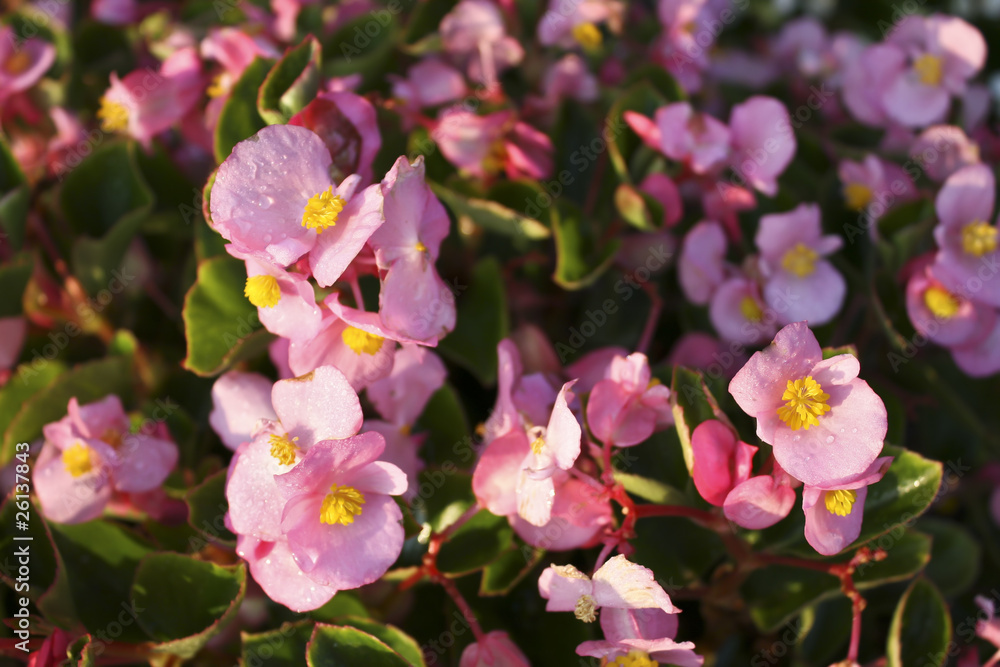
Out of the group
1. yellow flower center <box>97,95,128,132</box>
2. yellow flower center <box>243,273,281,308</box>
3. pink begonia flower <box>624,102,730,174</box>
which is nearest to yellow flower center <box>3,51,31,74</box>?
yellow flower center <box>97,95,128,132</box>

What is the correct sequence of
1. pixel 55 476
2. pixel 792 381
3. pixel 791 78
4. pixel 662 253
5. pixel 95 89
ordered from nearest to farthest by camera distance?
1. pixel 792 381
2. pixel 55 476
3. pixel 662 253
4. pixel 95 89
5. pixel 791 78

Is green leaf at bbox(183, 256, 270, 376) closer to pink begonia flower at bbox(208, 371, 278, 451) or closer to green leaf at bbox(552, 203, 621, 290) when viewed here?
pink begonia flower at bbox(208, 371, 278, 451)

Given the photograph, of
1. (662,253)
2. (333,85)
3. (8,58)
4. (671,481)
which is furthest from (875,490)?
(8,58)

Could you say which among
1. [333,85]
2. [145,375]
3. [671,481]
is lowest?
[145,375]

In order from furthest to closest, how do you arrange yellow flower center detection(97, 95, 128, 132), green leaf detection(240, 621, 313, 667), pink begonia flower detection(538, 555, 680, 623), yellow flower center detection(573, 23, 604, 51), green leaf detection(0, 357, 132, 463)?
yellow flower center detection(573, 23, 604, 51) → yellow flower center detection(97, 95, 128, 132) → green leaf detection(0, 357, 132, 463) → green leaf detection(240, 621, 313, 667) → pink begonia flower detection(538, 555, 680, 623)

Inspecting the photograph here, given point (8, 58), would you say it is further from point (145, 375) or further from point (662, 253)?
point (662, 253)
